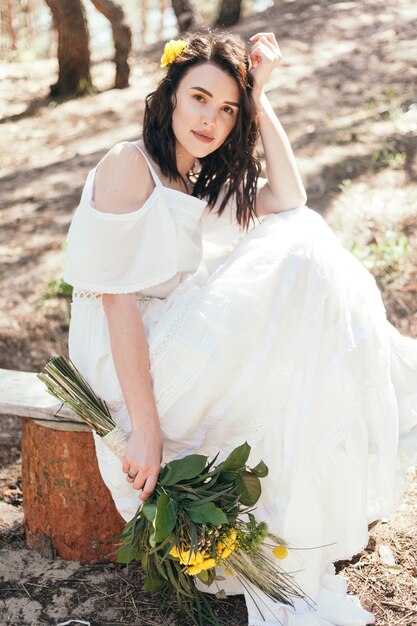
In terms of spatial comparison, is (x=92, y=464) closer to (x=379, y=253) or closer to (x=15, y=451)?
(x=15, y=451)

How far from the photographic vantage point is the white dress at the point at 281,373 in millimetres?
2227

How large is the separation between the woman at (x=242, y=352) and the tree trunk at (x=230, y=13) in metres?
6.31

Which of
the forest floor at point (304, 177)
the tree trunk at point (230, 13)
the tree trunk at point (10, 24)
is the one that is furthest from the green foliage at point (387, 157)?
the tree trunk at point (10, 24)

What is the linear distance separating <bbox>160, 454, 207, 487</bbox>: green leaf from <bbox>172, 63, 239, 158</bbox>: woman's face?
948 millimetres

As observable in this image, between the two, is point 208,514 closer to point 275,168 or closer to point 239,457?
point 239,457

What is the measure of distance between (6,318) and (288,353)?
2432 millimetres

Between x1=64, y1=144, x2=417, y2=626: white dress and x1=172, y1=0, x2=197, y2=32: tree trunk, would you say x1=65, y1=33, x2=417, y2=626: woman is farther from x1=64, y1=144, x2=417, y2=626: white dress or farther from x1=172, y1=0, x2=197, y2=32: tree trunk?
x1=172, y1=0, x2=197, y2=32: tree trunk

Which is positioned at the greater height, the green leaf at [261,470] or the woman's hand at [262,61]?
the woman's hand at [262,61]

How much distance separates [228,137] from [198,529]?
125cm

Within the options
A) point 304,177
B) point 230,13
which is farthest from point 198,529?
point 230,13

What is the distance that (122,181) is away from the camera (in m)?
2.29

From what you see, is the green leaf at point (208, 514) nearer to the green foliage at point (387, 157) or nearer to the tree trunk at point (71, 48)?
the green foliage at point (387, 157)

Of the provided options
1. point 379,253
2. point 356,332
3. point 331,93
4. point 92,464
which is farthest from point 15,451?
point 331,93

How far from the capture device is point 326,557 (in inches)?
92.1
